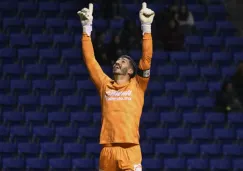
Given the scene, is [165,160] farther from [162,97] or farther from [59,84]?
[59,84]

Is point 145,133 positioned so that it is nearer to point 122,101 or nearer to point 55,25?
point 55,25

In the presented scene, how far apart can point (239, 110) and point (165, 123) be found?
107 centimetres

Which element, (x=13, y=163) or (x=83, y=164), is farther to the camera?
(x=13, y=163)

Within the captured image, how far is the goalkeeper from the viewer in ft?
21.8

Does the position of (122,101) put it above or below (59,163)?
above

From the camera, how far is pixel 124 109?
670 cm

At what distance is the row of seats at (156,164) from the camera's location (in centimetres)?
1097

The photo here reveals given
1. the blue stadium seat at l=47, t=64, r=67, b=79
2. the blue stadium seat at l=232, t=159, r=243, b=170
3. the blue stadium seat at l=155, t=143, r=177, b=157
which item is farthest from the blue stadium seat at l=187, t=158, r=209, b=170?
the blue stadium seat at l=47, t=64, r=67, b=79

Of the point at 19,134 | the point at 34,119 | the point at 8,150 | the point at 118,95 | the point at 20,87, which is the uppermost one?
the point at 20,87

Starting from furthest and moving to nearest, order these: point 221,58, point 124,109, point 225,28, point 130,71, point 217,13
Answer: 1. point 217,13
2. point 225,28
3. point 221,58
4. point 130,71
5. point 124,109

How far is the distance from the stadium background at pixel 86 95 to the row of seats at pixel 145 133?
1 cm

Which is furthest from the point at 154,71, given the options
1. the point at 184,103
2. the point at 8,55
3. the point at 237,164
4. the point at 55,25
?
the point at 8,55

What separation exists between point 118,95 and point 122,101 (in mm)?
63

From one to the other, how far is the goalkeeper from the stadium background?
4.26 metres
